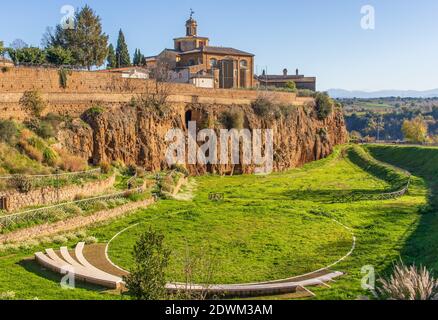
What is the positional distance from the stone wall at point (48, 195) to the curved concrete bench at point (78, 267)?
4.18 meters

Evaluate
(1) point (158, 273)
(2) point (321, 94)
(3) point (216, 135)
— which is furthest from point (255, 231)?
(2) point (321, 94)

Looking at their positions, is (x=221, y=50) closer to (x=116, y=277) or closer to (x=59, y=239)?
(x=59, y=239)

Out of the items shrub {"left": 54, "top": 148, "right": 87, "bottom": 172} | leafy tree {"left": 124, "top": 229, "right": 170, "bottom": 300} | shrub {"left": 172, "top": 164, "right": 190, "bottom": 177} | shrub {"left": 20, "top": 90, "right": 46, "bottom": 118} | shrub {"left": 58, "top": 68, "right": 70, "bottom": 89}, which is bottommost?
shrub {"left": 172, "top": 164, "right": 190, "bottom": 177}

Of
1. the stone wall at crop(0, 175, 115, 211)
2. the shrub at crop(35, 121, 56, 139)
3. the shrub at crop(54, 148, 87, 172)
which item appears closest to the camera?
the stone wall at crop(0, 175, 115, 211)

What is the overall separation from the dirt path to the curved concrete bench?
2.00 m

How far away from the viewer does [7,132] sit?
30.4 m

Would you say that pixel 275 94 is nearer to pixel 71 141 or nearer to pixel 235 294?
pixel 71 141

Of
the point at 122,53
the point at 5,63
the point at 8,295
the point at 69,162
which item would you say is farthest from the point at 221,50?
the point at 8,295

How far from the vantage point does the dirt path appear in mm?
22391

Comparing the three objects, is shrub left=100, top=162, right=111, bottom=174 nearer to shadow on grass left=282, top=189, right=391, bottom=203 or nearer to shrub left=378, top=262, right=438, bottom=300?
shadow on grass left=282, top=189, right=391, bottom=203

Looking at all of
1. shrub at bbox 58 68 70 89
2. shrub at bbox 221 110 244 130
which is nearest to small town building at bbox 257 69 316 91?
shrub at bbox 221 110 244 130

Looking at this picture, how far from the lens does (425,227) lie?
27359 millimetres

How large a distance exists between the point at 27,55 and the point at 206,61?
32340mm

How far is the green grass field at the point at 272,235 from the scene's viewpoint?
18.9 meters
